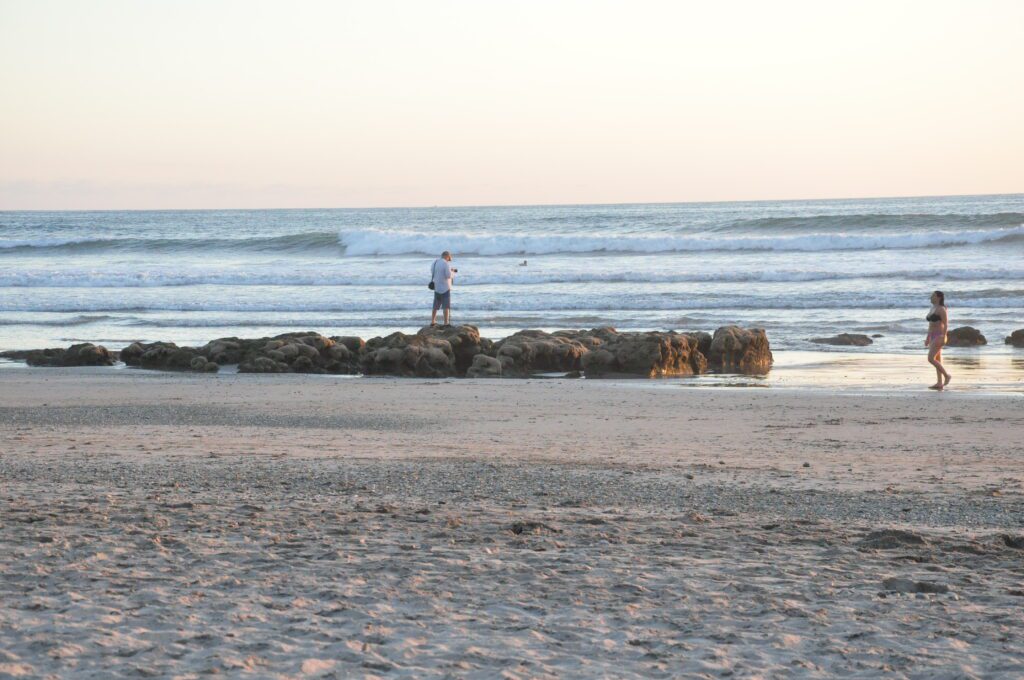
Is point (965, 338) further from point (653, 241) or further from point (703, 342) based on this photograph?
point (653, 241)

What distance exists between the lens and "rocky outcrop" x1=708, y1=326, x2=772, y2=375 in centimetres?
1474

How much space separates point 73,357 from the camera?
15609mm

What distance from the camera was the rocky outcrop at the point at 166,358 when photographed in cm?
1502

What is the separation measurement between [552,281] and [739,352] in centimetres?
1775

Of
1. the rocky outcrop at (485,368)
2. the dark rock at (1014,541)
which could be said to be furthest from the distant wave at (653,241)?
the dark rock at (1014,541)

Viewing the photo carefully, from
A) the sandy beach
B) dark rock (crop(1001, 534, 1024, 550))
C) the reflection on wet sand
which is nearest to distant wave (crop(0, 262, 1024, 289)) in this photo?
the reflection on wet sand

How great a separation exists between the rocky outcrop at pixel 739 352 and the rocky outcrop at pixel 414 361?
364 cm

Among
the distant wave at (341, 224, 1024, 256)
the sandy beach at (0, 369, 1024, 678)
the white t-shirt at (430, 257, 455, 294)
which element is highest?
the distant wave at (341, 224, 1024, 256)

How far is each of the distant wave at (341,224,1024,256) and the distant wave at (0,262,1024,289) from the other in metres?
8.05

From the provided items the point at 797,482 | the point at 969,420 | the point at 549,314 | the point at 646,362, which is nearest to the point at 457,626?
the point at 797,482

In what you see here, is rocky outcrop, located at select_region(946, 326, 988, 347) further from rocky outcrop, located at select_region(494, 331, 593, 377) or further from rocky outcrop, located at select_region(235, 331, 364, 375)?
rocky outcrop, located at select_region(235, 331, 364, 375)

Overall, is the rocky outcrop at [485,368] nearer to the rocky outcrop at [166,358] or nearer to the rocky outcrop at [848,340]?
the rocky outcrop at [166,358]

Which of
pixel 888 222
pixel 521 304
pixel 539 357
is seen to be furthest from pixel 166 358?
pixel 888 222

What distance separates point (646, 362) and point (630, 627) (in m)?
10.1
